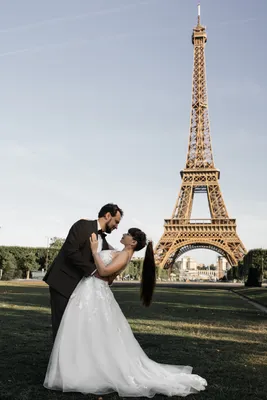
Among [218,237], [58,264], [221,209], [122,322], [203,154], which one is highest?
[203,154]

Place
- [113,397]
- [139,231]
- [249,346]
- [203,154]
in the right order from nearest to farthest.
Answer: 1. [113,397]
2. [139,231]
3. [249,346]
4. [203,154]

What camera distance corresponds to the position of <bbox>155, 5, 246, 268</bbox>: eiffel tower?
60.6 m

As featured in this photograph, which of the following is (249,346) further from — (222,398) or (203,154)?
(203,154)

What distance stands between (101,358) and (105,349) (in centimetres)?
11

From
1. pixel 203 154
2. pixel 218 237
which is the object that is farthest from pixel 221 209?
pixel 203 154

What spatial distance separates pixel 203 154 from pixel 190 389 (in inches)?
2439

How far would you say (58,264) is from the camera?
5.31 m

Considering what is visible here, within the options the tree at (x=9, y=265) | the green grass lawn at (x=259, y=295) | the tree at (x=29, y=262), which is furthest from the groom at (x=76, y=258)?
the tree at (x=29, y=262)

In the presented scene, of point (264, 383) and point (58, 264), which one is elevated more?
point (58, 264)

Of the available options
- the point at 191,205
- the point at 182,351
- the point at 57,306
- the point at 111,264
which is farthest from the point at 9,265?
the point at 111,264

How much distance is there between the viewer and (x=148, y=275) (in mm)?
5254

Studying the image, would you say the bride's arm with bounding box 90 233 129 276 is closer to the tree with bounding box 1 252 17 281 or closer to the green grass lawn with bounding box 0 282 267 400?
the green grass lawn with bounding box 0 282 267 400

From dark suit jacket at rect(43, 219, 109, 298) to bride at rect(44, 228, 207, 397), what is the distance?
0.40 ft

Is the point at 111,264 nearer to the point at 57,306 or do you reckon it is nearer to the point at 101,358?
the point at 57,306
